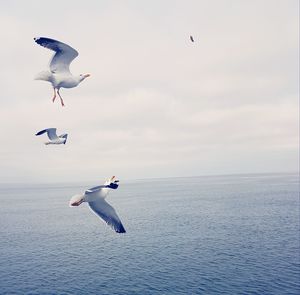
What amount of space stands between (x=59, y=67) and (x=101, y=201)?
327 cm

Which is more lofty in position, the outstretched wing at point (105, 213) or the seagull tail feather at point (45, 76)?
the seagull tail feather at point (45, 76)

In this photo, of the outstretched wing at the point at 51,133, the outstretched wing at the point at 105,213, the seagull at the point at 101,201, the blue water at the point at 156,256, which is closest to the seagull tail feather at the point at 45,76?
the outstretched wing at the point at 51,133

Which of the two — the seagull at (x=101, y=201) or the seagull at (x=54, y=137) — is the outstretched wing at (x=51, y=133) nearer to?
the seagull at (x=54, y=137)

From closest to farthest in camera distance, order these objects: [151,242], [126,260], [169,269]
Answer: [169,269] → [126,260] → [151,242]

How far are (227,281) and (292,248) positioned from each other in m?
35.6

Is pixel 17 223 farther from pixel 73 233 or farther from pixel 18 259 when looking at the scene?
pixel 18 259

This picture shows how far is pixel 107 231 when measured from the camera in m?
142

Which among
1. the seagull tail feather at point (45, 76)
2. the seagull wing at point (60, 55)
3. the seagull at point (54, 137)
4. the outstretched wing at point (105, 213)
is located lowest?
the outstretched wing at point (105, 213)

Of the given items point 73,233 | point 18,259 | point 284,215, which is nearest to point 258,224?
point 284,215

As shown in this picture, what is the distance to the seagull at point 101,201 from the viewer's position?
19.7ft

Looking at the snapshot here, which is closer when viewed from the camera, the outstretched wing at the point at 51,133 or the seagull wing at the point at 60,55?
the outstretched wing at the point at 51,133

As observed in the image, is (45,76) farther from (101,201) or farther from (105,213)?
(105,213)

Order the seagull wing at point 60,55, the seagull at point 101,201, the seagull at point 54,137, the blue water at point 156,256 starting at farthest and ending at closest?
1. the blue water at point 156,256
2. the seagull wing at point 60,55
3. the seagull at point 54,137
4. the seagull at point 101,201

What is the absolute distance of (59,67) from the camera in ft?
23.5
